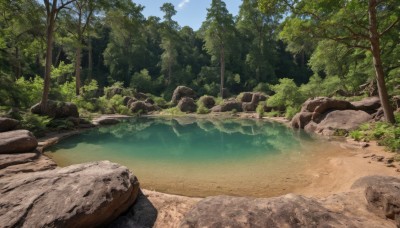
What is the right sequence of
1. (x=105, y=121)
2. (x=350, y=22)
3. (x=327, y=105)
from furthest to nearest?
(x=105, y=121) → (x=327, y=105) → (x=350, y=22)

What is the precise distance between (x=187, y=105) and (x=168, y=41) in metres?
14.1

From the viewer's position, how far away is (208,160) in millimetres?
9289

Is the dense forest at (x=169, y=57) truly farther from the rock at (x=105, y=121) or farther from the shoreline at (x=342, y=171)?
the shoreline at (x=342, y=171)

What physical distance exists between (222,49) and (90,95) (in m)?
20.0

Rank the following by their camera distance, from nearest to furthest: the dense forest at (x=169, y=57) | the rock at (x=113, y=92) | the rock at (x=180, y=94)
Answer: the dense forest at (x=169, y=57), the rock at (x=113, y=92), the rock at (x=180, y=94)

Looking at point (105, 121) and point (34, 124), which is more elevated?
point (34, 124)

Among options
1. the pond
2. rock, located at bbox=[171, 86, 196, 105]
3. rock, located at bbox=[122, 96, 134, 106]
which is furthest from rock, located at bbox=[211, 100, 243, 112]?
the pond

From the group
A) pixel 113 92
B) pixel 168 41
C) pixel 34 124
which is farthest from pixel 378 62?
pixel 168 41

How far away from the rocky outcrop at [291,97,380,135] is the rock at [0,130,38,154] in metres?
13.3

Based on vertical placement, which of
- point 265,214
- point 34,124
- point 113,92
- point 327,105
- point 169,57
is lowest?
point 265,214

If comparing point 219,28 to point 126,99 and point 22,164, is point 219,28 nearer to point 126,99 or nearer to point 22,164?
point 126,99

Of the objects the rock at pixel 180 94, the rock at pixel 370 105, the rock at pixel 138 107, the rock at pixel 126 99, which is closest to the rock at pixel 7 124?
the rock at pixel 370 105

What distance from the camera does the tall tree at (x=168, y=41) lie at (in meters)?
41.6

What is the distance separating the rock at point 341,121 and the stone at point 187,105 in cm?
1965
